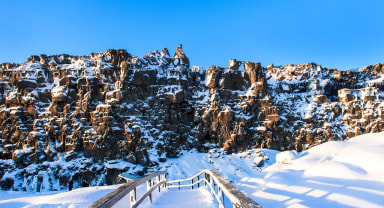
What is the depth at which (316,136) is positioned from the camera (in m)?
36.7

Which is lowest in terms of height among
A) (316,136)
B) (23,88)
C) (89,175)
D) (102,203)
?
(89,175)

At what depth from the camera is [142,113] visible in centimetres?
3488

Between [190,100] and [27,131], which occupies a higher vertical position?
[190,100]

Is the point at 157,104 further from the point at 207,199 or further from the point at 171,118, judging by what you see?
the point at 207,199

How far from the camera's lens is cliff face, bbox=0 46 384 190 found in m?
Answer: 30.0

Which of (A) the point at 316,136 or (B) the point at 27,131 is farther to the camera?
(A) the point at 316,136

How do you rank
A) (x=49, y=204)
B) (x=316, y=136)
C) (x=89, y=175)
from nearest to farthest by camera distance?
(x=49, y=204) → (x=89, y=175) → (x=316, y=136)

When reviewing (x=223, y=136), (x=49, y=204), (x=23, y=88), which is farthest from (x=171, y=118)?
(x=49, y=204)

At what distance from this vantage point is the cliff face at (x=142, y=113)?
30031 millimetres

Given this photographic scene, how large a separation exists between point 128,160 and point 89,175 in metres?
5.30

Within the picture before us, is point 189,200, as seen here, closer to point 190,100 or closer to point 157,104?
point 157,104

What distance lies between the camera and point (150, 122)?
3444cm

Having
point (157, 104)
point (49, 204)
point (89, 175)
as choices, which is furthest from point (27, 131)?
point (49, 204)

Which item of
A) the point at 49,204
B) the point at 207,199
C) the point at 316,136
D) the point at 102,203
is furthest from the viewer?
the point at 316,136
